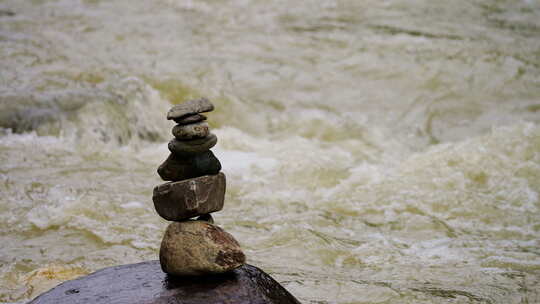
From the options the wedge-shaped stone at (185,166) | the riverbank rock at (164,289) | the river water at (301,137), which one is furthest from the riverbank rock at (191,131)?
the river water at (301,137)

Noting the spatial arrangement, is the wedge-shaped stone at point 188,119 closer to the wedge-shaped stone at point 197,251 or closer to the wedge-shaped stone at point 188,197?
the wedge-shaped stone at point 188,197

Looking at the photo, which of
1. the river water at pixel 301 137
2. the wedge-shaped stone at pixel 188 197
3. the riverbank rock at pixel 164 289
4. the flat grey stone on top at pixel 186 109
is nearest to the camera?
the riverbank rock at pixel 164 289

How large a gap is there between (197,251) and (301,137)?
211 inches

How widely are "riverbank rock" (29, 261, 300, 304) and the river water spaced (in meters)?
0.96

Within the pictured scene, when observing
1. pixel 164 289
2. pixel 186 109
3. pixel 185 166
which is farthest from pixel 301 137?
pixel 164 289

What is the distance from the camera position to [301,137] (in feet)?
27.8

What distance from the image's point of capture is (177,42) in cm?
1109

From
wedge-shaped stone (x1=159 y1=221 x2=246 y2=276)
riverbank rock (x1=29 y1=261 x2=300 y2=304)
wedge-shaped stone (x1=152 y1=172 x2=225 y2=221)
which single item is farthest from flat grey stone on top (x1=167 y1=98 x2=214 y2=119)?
riverbank rock (x1=29 y1=261 x2=300 y2=304)

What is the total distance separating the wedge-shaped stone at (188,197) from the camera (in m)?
3.27

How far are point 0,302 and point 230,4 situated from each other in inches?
391

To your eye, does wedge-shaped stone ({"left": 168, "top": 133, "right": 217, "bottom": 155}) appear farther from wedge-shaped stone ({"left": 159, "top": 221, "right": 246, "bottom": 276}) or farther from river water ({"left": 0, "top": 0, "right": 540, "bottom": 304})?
river water ({"left": 0, "top": 0, "right": 540, "bottom": 304})

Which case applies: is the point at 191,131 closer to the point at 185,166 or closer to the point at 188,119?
the point at 188,119

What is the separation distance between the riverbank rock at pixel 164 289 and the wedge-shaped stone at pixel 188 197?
0.98 ft

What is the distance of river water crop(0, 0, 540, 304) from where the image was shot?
5.00 m
